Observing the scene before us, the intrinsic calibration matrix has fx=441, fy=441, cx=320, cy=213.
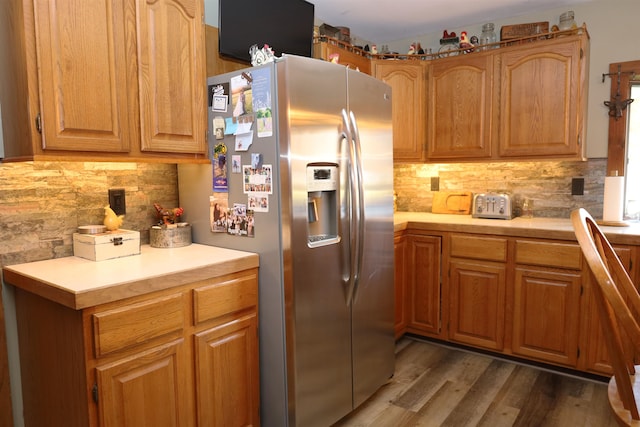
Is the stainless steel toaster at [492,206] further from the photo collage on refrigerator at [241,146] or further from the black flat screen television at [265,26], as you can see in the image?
the photo collage on refrigerator at [241,146]

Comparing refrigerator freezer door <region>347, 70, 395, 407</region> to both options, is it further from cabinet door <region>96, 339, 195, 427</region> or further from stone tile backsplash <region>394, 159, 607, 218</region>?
stone tile backsplash <region>394, 159, 607, 218</region>

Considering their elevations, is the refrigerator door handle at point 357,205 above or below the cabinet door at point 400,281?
above

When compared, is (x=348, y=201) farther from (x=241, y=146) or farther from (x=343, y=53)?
(x=343, y=53)

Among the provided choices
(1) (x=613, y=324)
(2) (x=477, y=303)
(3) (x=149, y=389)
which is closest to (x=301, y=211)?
(3) (x=149, y=389)

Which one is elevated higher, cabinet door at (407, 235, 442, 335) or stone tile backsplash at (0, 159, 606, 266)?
stone tile backsplash at (0, 159, 606, 266)

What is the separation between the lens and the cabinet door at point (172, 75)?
1.86 m

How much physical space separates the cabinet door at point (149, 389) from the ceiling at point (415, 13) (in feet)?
7.86

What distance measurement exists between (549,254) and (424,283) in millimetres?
838

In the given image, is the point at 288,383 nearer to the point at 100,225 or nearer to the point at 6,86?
the point at 100,225

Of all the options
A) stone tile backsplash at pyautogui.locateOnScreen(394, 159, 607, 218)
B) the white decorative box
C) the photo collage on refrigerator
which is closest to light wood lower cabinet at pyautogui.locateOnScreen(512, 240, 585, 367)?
stone tile backsplash at pyautogui.locateOnScreen(394, 159, 607, 218)

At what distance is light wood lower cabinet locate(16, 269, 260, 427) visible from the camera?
1.47 m

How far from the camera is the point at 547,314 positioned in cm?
268

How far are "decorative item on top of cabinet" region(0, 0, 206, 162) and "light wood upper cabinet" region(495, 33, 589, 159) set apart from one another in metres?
2.08

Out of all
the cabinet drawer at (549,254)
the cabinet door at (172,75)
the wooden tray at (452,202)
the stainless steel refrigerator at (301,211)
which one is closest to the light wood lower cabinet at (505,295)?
the cabinet drawer at (549,254)
